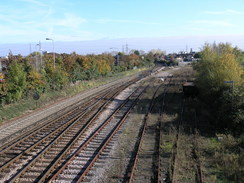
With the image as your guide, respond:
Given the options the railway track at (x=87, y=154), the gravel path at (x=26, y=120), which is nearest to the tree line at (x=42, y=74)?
the gravel path at (x=26, y=120)

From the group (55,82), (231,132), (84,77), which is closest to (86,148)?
(231,132)

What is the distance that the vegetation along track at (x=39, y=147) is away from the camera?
29.7 ft

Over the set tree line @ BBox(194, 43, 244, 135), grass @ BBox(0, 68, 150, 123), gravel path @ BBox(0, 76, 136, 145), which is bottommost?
gravel path @ BBox(0, 76, 136, 145)

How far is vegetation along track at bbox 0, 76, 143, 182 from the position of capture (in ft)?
29.7

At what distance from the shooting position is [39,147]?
38.3 feet

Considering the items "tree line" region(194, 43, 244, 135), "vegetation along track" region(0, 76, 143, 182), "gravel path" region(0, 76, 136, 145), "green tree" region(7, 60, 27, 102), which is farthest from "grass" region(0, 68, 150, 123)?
"tree line" region(194, 43, 244, 135)

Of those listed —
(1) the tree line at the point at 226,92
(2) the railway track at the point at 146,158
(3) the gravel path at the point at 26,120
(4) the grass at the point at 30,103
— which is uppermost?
(1) the tree line at the point at 226,92

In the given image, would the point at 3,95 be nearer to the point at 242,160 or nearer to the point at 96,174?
the point at 96,174

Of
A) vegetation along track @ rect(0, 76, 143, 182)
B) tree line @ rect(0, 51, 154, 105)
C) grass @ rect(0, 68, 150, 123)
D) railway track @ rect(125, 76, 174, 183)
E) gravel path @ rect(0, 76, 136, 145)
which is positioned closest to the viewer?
railway track @ rect(125, 76, 174, 183)

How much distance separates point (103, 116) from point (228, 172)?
34.1 ft

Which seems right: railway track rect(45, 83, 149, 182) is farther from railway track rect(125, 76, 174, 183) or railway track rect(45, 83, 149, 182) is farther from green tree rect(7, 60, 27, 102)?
green tree rect(7, 60, 27, 102)

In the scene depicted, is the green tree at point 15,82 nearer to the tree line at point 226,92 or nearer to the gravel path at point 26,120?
the gravel path at point 26,120

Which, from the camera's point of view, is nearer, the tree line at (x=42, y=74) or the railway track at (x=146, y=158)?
the railway track at (x=146, y=158)

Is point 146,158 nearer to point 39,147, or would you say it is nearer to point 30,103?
point 39,147
